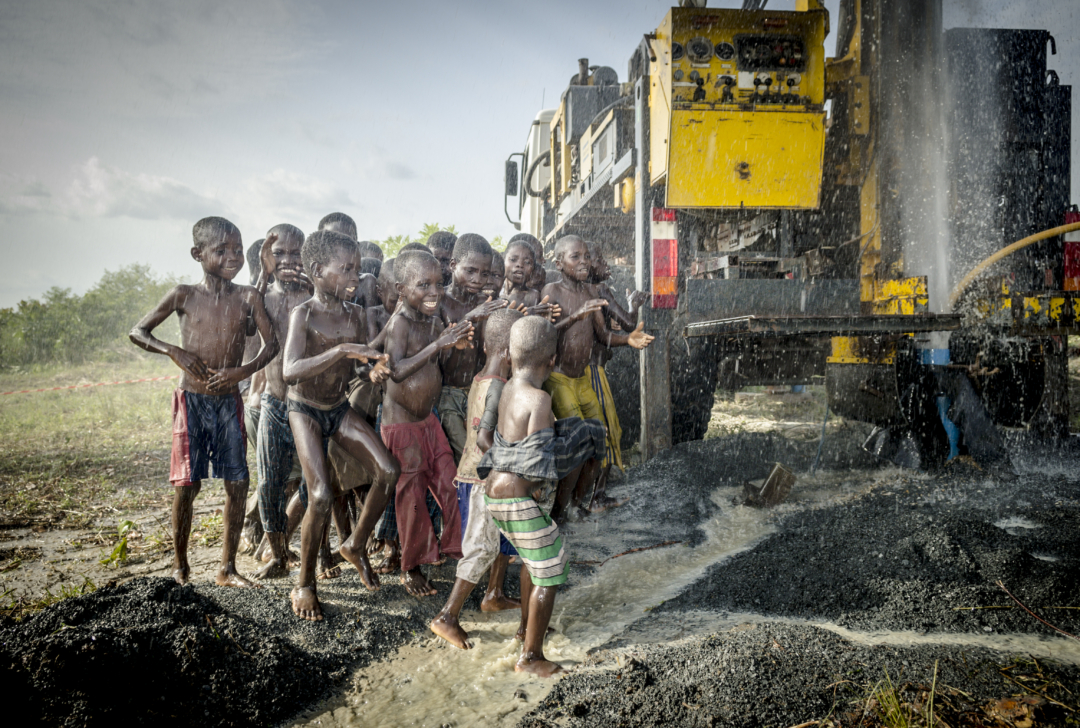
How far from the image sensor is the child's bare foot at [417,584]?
3086mm

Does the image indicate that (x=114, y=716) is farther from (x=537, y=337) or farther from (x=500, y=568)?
(x=537, y=337)

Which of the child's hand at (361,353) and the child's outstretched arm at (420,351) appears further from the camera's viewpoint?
the child's outstretched arm at (420,351)

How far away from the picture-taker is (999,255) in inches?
177

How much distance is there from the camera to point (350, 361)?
310cm

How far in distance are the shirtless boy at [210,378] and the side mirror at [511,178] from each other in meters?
7.63

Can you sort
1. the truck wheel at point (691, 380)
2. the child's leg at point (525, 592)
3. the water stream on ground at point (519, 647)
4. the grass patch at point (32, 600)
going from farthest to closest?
the truck wheel at point (691, 380) < the grass patch at point (32, 600) < the child's leg at point (525, 592) < the water stream on ground at point (519, 647)

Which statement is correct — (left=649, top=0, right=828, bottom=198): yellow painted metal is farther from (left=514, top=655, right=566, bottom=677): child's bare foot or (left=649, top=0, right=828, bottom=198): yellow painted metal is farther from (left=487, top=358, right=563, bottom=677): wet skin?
(left=514, top=655, right=566, bottom=677): child's bare foot

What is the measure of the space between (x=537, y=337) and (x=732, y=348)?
323 centimetres

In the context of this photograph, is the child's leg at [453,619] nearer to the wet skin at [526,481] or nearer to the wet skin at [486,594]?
the wet skin at [486,594]

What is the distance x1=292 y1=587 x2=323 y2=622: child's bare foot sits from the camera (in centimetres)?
272

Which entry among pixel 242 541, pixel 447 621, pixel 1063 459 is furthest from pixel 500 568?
pixel 1063 459

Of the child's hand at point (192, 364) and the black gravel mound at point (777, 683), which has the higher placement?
the child's hand at point (192, 364)

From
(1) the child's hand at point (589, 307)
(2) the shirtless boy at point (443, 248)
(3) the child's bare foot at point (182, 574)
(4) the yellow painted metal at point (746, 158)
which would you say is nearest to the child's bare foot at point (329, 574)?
(3) the child's bare foot at point (182, 574)

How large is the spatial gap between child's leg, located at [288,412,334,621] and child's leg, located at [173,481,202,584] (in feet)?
2.31
